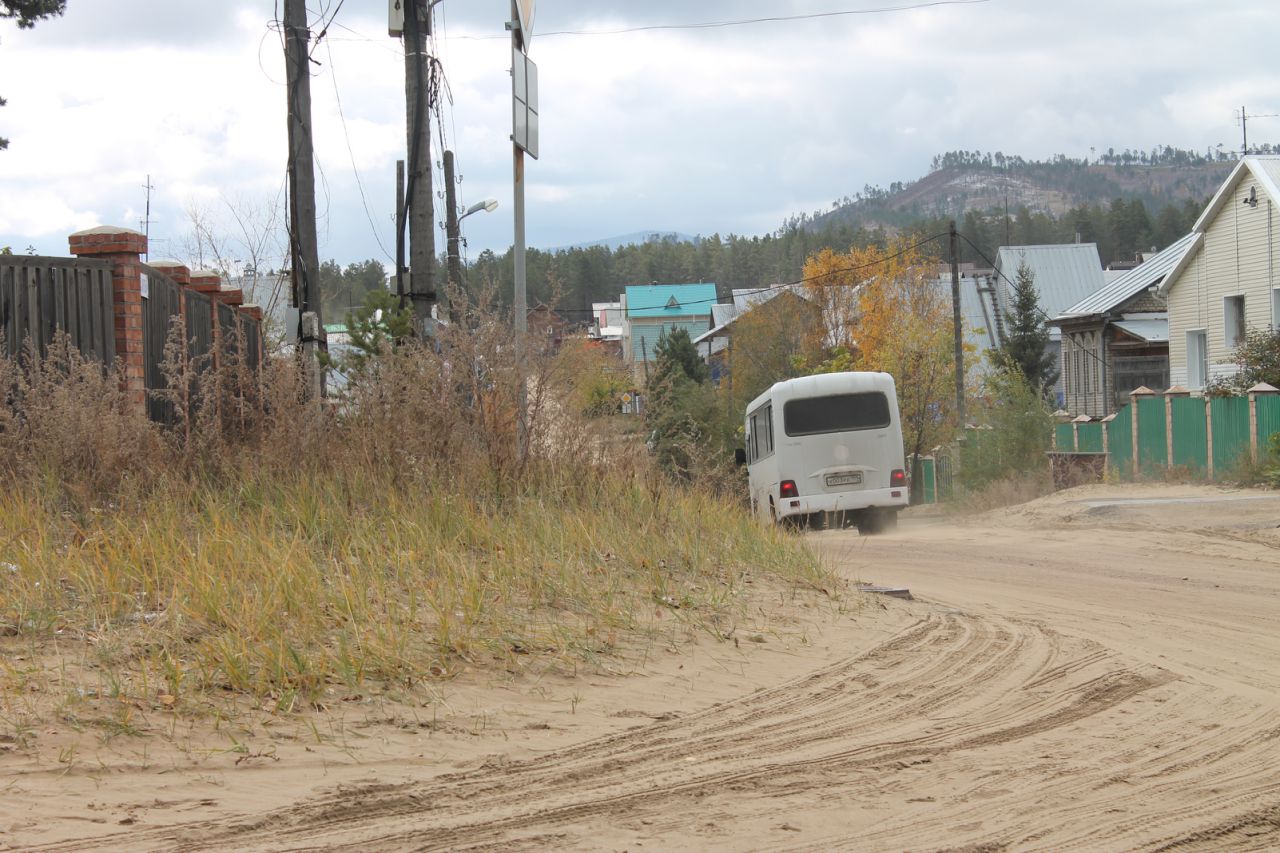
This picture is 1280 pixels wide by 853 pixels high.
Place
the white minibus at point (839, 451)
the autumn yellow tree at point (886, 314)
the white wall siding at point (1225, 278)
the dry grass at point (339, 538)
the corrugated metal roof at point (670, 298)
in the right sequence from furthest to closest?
the corrugated metal roof at point (670, 298), the autumn yellow tree at point (886, 314), the white wall siding at point (1225, 278), the white minibus at point (839, 451), the dry grass at point (339, 538)

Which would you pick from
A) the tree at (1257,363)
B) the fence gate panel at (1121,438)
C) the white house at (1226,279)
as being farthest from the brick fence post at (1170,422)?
the white house at (1226,279)

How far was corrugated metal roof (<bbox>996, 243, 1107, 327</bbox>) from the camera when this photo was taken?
6925 cm

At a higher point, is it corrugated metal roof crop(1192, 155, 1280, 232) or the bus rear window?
corrugated metal roof crop(1192, 155, 1280, 232)

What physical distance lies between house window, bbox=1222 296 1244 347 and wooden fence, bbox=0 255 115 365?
31879 mm

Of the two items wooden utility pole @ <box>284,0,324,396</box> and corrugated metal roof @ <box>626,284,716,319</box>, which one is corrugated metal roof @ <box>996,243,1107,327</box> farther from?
wooden utility pole @ <box>284,0,324,396</box>

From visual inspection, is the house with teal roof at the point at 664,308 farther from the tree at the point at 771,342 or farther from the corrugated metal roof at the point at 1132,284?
the corrugated metal roof at the point at 1132,284

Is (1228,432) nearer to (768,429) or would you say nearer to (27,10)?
(768,429)

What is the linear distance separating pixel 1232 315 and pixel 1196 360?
2583mm

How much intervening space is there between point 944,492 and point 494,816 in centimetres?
2974

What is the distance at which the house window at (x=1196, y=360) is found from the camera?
37.3 meters

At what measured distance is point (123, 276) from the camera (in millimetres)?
11602

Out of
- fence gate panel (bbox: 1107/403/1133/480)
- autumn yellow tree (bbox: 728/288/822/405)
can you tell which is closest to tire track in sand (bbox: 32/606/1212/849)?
fence gate panel (bbox: 1107/403/1133/480)

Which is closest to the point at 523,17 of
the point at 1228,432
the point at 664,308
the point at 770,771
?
the point at 770,771

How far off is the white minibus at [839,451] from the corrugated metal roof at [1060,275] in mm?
48475
